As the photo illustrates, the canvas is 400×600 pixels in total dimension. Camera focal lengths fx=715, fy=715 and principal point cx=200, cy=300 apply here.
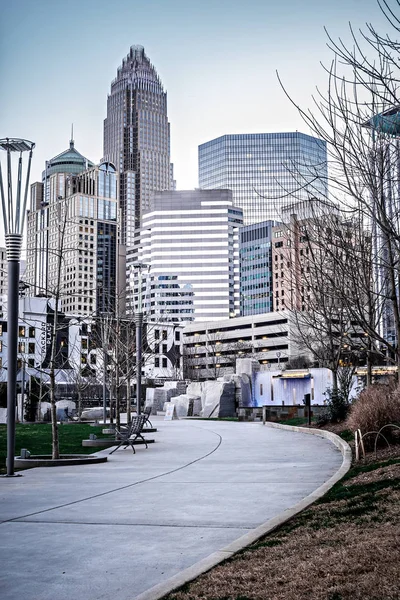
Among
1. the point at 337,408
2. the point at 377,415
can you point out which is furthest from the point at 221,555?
the point at 337,408

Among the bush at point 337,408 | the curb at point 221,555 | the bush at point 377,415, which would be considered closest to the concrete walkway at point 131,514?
the curb at point 221,555

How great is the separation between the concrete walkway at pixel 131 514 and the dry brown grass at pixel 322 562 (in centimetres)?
64

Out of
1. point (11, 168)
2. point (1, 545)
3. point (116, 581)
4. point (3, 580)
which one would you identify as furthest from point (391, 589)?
point (11, 168)

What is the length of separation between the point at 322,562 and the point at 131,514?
163 inches

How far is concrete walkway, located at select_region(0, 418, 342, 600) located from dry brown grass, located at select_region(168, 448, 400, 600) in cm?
64

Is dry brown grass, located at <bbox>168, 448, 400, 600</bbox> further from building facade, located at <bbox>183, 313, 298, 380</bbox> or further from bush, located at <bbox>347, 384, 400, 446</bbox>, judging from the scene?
building facade, located at <bbox>183, 313, 298, 380</bbox>

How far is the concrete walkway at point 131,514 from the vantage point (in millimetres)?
6160

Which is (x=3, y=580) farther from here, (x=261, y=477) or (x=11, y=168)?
(x=11, y=168)

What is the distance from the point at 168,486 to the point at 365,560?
6811mm

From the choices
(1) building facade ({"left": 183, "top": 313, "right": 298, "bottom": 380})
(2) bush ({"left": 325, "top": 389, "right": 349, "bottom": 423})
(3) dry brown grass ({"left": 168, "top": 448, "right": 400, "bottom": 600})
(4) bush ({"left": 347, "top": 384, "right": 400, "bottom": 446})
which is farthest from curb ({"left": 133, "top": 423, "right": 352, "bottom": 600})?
(1) building facade ({"left": 183, "top": 313, "right": 298, "bottom": 380})

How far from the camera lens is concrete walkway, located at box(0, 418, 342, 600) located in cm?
616

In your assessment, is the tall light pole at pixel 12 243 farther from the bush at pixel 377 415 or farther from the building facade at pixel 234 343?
the building facade at pixel 234 343

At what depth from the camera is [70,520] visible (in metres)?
8.92

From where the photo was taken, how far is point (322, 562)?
5.69 m
